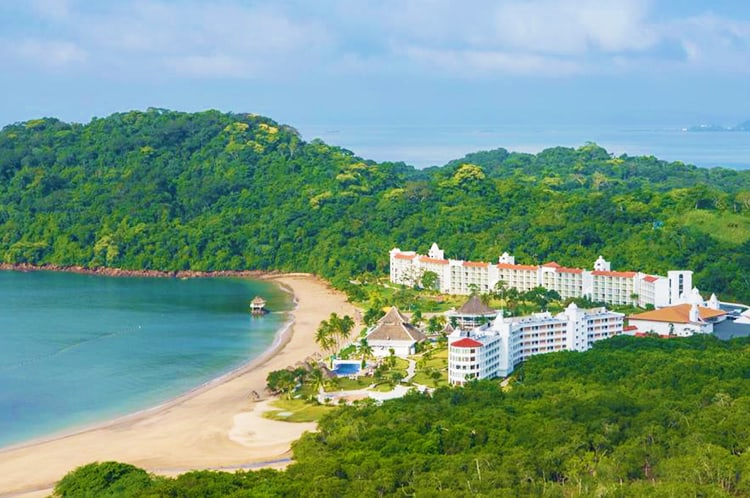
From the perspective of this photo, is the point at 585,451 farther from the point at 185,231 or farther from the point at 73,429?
the point at 185,231

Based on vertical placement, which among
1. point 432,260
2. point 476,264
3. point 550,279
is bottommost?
point 550,279

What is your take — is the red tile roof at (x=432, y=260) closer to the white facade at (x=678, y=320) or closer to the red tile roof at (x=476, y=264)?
the red tile roof at (x=476, y=264)

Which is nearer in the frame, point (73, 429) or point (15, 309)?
point (73, 429)

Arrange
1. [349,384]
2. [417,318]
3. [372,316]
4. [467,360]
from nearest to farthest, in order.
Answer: [467,360]
[349,384]
[417,318]
[372,316]

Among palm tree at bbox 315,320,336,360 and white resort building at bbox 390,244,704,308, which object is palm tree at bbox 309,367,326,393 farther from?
white resort building at bbox 390,244,704,308

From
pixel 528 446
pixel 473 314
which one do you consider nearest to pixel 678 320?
pixel 473 314

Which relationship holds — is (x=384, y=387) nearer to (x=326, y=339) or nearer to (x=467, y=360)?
(x=467, y=360)

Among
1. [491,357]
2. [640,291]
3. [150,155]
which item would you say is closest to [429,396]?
[491,357]

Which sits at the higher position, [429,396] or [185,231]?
[185,231]
